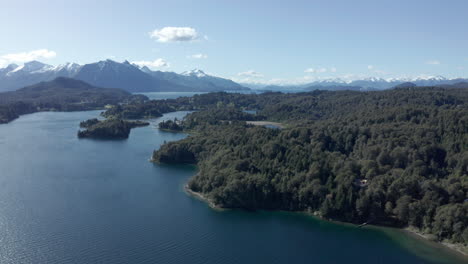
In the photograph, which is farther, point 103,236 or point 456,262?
point 103,236

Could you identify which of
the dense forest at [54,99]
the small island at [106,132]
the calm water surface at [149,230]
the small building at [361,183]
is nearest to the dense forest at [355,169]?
the small building at [361,183]

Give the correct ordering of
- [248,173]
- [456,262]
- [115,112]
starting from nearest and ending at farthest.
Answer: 1. [456,262]
2. [248,173]
3. [115,112]

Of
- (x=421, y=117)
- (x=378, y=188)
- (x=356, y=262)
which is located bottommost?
(x=356, y=262)

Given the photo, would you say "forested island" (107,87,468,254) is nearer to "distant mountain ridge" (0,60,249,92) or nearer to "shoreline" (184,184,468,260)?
"shoreline" (184,184,468,260)

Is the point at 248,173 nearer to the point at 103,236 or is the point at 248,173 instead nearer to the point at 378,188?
the point at 378,188

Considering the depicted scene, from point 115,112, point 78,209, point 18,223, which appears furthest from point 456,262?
point 115,112

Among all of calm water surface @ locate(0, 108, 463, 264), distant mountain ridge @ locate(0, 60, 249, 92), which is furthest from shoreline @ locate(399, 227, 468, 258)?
distant mountain ridge @ locate(0, 60, 249, 92)
